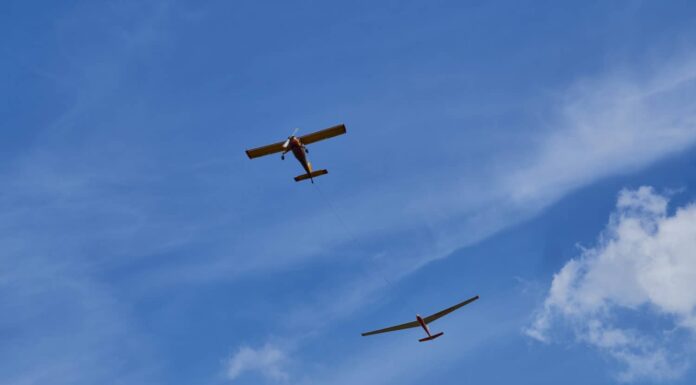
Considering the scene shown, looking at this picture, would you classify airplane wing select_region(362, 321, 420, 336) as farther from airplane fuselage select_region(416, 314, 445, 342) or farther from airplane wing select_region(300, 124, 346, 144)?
airplane wing select_region(300, 124, 346, 144)

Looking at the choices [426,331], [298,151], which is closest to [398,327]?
[426,331]

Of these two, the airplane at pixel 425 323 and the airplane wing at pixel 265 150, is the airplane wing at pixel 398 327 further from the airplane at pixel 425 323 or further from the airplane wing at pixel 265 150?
the airplane wing at pixel 265 150

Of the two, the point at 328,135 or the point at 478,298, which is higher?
the point at 328,135

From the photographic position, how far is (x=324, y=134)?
8719 centimetres

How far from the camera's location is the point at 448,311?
4365 inches

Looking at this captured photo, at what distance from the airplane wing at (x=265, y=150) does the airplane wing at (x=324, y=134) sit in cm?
330

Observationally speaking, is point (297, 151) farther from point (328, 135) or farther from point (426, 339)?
point (426, 339)

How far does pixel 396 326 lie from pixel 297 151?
1646 inches

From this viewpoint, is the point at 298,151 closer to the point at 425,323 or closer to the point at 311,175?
the point at 311,175

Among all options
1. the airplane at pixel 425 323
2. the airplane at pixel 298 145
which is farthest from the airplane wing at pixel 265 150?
the airplane at pixel 425 323

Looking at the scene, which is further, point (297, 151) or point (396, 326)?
point (396, 326)

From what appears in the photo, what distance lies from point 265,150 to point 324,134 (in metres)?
8.55

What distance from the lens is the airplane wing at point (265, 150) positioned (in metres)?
87.9

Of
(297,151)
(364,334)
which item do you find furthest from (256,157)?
(364,334)
